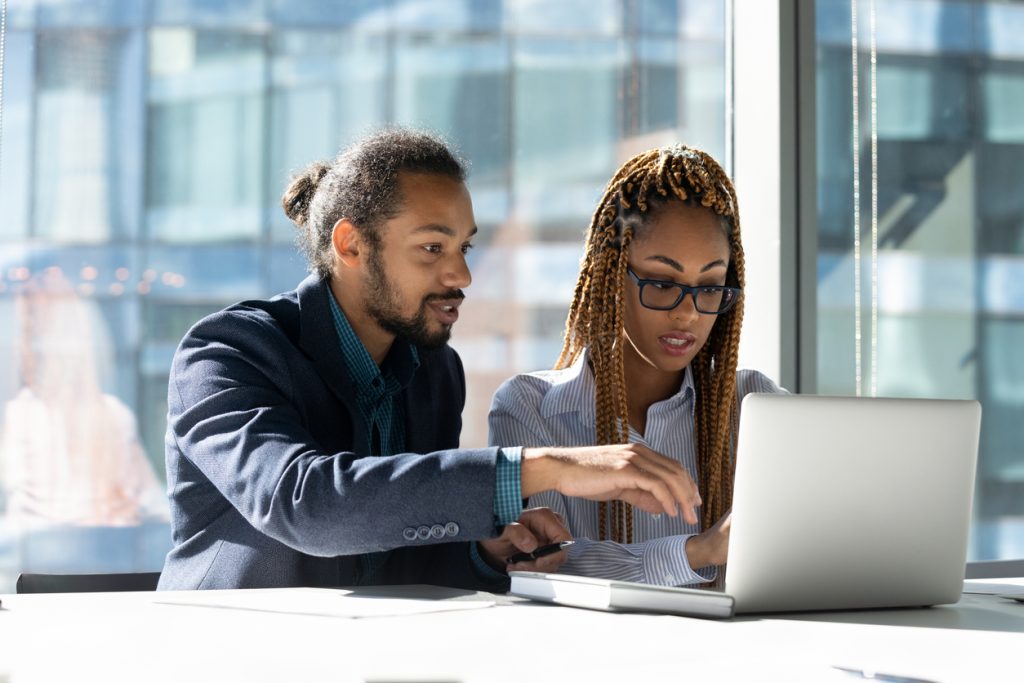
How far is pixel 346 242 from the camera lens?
2.11m

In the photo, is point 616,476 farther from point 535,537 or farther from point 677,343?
point 677,343

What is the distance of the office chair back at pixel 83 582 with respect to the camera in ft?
5.57

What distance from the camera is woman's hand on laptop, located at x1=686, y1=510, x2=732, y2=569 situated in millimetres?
1612

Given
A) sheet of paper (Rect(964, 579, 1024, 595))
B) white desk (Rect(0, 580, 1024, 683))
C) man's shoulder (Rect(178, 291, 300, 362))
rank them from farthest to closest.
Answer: man's shoulder (Rect(178, 291, 300, 362)), sheet of paper (Rect(964, 579, 1024, 595)), white desk (Rect(0, 580, 1024, 683))

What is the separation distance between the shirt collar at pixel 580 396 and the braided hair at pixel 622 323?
0.05ft

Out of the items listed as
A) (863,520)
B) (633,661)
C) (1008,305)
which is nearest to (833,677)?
(633,661)

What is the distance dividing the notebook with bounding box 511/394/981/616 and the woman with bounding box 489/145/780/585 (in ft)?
2.18

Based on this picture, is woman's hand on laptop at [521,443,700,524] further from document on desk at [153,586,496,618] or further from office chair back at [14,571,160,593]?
office chair back at [14,571,160,593]

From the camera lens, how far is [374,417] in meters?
2.04

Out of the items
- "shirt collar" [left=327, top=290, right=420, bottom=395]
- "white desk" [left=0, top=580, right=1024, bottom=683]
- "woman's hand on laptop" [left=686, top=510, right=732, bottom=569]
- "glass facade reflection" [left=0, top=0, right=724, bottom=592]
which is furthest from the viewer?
"glass facade reflection" [left=0, top=0, right=724, bottom=592]

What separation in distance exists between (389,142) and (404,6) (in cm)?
107

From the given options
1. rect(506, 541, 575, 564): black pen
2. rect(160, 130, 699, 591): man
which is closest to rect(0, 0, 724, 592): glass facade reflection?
rect(160, 130, 699, 591): man

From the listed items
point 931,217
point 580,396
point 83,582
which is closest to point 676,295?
point 580,396

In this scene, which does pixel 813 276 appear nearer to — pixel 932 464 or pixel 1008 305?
pixel 1008 305
